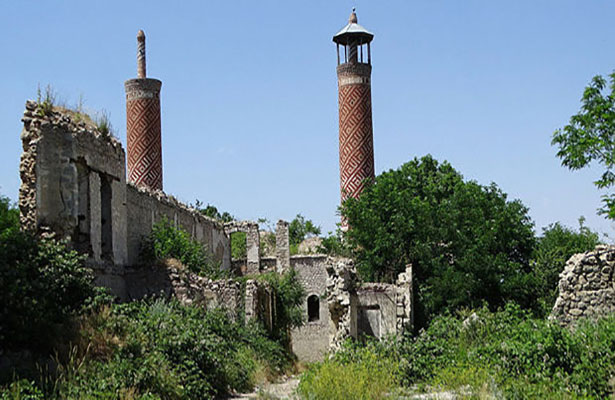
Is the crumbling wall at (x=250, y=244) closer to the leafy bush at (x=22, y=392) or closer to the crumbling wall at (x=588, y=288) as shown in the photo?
the crumbling wall at (x=588, y=288)

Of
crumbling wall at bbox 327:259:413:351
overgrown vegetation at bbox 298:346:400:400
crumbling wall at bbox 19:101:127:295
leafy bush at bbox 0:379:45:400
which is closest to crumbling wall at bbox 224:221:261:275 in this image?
crumbling wall at bbox 327:259:413:351

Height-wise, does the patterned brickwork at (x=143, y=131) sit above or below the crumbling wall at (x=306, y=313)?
above

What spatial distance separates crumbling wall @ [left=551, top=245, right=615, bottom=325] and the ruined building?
4.74m

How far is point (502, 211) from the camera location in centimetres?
2480

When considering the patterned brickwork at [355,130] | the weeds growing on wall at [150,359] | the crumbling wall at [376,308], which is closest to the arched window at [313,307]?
the patterned brickwork at [355,130]

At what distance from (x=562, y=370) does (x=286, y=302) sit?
1283 cm

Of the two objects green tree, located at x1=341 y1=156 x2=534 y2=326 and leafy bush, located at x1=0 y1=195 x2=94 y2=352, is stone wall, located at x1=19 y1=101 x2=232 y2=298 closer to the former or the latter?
leafy bush, located at x1=0 y1=195 x2=94 y2=352

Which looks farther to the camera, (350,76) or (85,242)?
(350,76)

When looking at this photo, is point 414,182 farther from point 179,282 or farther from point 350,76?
point 179,282

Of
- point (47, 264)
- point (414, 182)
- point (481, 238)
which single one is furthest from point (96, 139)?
point (414, 182)

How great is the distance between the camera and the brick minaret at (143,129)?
94.3 feet

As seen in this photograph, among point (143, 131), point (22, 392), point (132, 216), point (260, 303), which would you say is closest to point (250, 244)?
point (143, 131)

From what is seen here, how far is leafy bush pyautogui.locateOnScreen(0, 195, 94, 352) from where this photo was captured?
1166 centimetres

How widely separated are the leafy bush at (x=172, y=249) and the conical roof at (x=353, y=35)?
53.0 feet
